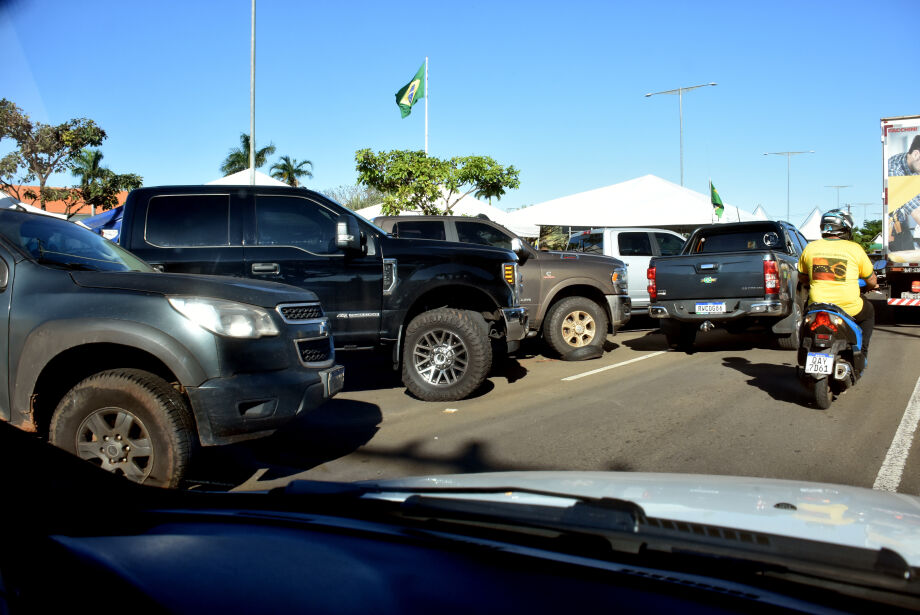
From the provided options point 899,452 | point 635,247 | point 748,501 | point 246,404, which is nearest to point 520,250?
point 635,247

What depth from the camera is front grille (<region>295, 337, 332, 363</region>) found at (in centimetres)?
455

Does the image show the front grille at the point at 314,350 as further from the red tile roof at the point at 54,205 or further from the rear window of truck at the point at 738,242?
the red tile roof at the point at 54,205

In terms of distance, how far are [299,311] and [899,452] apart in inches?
179

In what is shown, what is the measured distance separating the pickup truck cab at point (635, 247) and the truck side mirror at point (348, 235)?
7860mm

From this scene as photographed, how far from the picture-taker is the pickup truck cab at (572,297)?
33.2 ft

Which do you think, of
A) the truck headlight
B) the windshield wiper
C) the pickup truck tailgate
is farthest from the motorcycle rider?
the windshield wiper

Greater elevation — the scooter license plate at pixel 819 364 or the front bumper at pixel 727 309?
the front bumper at pixel 727 309

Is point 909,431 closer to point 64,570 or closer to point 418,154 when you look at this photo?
point 64,570

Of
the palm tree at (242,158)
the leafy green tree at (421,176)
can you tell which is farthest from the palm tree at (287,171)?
the leafy green tree at (421,176)

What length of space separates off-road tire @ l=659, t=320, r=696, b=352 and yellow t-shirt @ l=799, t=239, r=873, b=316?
3.79 meters

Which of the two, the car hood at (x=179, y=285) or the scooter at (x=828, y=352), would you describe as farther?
the scooter at (x=828, y=352)

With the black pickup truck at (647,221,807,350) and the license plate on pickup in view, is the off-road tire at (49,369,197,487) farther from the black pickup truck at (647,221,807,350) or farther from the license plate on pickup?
the black pickup truck at (647,221,807,350)

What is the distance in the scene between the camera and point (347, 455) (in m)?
5.35

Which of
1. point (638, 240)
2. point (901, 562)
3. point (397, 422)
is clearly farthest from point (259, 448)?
point (638, 240)
